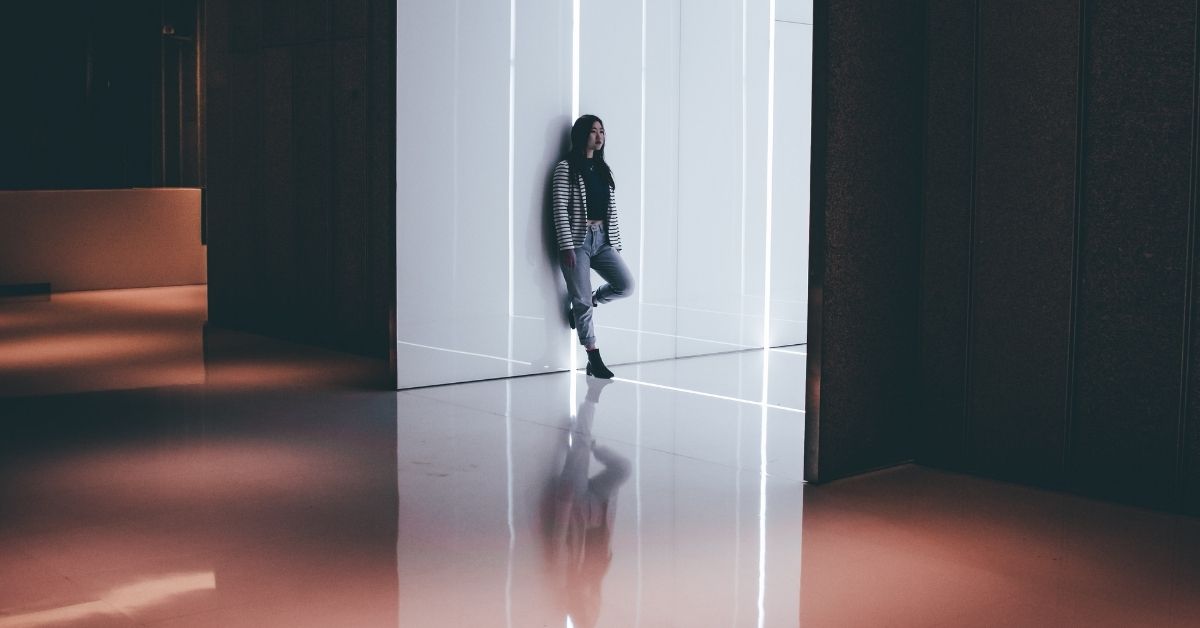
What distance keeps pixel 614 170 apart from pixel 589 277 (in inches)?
31.3

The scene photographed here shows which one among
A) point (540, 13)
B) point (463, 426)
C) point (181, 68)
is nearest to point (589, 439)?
point (463, 426)

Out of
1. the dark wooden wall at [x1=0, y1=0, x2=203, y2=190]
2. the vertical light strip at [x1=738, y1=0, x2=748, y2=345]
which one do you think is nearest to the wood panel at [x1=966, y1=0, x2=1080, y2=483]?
the vertical light strip at [x1=738, y1=0, x2=748, y2=345]

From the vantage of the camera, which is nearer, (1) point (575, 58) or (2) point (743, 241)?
(1) point (575, 58)

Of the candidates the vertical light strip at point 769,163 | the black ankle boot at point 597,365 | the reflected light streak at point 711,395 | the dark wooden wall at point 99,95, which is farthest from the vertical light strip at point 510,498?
the dark wooden wall at point 99,95

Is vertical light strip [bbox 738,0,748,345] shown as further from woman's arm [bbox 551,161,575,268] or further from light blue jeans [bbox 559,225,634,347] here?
woman's arm [bbox 551,161,575,268]

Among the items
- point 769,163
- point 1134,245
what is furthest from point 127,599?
point 769,163

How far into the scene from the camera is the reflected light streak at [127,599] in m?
3.68

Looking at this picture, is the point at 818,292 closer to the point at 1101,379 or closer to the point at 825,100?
the point at 825,100

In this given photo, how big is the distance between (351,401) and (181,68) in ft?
37.2

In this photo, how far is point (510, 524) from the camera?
4793 millimetres

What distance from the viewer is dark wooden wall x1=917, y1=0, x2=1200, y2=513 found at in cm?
500

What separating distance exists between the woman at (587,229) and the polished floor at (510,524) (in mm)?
703

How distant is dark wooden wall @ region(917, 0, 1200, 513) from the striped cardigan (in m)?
2.81

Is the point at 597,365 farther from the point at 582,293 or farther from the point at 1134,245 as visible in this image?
the point at 1134,245
